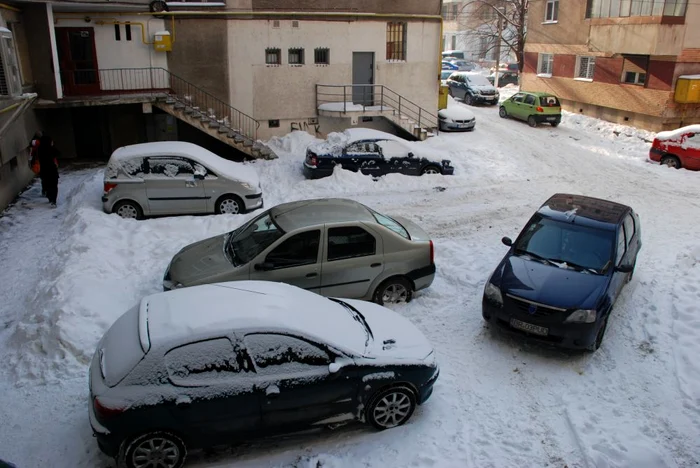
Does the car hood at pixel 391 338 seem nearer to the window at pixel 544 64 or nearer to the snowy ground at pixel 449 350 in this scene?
the snowy ground at pixel 449 350

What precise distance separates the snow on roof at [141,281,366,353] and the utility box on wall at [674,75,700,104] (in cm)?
2072

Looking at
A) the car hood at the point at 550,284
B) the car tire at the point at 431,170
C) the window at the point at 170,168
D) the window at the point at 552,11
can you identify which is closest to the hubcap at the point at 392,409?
the car hood at the point at 550,284

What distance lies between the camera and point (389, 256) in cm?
877

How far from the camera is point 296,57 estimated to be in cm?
2105

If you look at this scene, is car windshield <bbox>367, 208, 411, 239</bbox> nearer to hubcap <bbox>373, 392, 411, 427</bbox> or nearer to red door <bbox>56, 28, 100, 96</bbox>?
hubcap <bbox>373, 392, 411, 427</bbox>

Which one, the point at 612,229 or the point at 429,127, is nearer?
the point at 612,229

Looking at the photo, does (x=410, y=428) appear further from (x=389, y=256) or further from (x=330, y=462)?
(x=389, y=256)

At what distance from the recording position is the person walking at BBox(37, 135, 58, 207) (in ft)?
44.7

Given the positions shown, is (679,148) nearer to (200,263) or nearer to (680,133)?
(680,133)

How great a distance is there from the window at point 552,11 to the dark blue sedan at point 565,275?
22904mm

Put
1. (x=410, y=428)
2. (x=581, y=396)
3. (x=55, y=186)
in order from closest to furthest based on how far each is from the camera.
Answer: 1. (x=410, y=428)
2. (x=581, y=396)
3. (x=55, y=186)

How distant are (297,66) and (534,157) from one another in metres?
8.84

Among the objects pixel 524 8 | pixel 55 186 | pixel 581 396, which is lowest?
pixel 581 396

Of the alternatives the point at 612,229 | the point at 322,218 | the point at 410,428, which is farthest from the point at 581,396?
the point at 322,218
